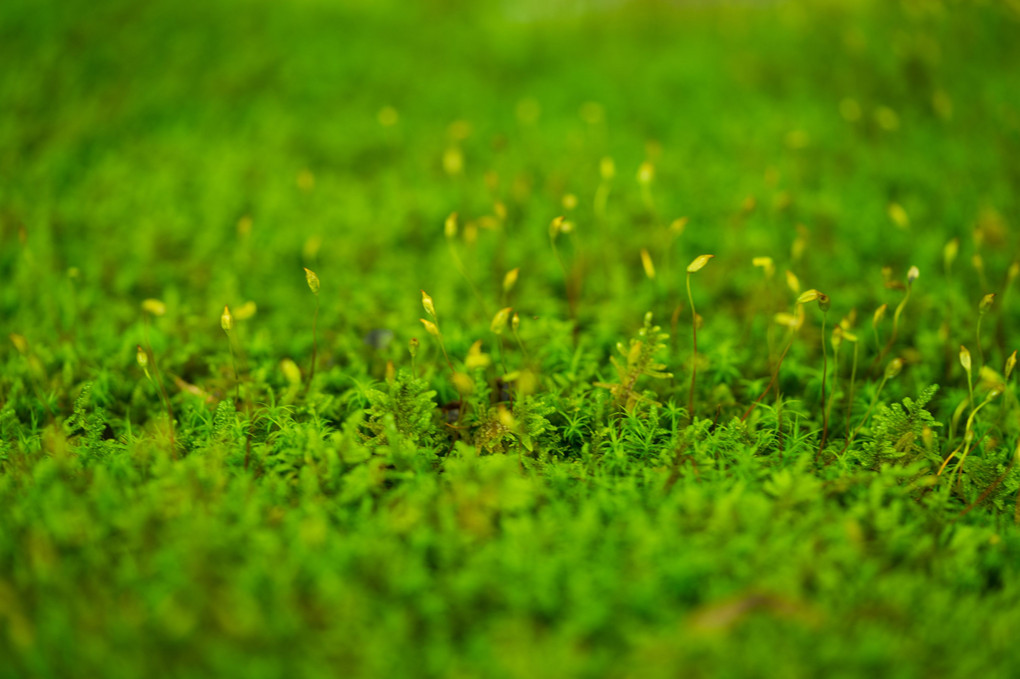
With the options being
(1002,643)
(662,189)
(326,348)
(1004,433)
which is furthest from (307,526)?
(662,189)

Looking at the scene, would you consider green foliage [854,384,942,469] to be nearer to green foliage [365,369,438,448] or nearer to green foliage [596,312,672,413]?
green foliage [596,312,672,413]

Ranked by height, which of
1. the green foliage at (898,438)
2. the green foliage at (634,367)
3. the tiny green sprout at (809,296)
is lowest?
the green foliage at (898,438)

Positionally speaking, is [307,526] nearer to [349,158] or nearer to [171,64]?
[349,158]

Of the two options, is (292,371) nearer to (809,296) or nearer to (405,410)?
(405,410)

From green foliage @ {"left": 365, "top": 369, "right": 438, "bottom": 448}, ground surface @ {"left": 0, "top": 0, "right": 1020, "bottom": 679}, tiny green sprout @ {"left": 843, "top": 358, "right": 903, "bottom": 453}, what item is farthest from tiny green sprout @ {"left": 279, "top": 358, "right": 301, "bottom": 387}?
tiny green sprout @ {"left": 843, "top": 358, "right": 903, "bottom": 453}

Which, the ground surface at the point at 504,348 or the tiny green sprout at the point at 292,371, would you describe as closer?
the ground surface at the point at 504,348

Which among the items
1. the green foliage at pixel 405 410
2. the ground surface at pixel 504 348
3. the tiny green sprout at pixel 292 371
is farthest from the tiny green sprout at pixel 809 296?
the tiny green sprout at pixel 292 371

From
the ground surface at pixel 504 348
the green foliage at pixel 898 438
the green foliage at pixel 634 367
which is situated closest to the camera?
the ground surface at pixel 504 348

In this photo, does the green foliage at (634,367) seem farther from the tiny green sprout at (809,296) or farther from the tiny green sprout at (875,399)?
the tiny green sprout at (875,399)
